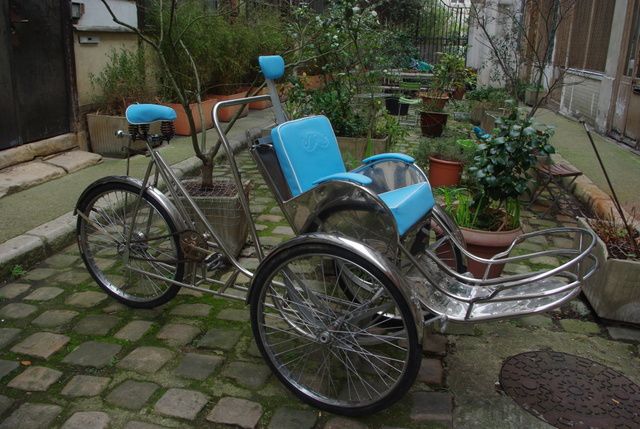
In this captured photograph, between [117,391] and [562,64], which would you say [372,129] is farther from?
[562,64]

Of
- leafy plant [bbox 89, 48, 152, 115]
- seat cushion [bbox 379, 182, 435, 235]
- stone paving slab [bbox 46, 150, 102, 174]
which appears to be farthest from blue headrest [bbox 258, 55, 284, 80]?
leafy plant [bbox 89, 48, 152, 115]

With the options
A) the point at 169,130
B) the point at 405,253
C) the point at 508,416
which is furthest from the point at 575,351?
the point at 169,130

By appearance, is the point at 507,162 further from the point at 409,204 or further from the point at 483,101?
the point at 483,101

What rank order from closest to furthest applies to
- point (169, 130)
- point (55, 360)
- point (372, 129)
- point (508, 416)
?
point (508, 416)
point (55, 360)
point (169, 130)
point (372, 129)

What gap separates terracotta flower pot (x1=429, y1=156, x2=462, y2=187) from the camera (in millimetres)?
6168

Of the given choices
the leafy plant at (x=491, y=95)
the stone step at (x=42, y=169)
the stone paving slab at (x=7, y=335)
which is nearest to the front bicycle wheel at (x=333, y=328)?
the stone paving slab at (x=7, y=335)

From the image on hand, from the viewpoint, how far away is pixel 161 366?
2.98m

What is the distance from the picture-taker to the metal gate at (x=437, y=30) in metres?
20.0

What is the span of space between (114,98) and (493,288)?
5.58m

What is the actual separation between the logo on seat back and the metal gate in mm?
17856

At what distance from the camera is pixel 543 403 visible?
9.01ft

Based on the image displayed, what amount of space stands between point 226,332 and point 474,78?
13278 mm

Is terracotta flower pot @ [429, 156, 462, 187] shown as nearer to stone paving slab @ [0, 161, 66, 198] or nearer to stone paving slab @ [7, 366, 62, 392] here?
stone paving slab @ [0, 161, 66, 198]

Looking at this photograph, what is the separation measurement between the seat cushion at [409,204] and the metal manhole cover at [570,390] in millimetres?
959
